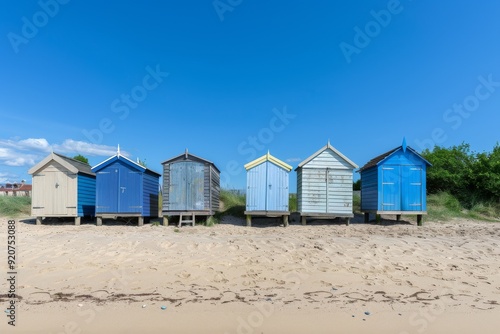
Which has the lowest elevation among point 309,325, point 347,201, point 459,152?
point 309,325

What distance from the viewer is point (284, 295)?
6.11m

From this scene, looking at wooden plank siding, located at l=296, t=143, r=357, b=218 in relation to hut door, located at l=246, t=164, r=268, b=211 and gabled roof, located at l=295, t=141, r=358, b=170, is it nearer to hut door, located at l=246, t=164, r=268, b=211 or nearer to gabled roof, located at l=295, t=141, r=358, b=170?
gabled roof, located at l=295, t=141, r=358, b=170

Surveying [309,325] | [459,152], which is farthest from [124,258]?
[459,152]

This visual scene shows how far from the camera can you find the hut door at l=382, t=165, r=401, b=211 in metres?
14.3

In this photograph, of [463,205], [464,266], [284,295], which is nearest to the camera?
[284,295]

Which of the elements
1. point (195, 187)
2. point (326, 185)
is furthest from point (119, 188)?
point (326, 185)

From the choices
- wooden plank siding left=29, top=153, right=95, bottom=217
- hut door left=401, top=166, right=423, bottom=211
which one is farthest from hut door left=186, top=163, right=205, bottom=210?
hut door left=401, top=166, right=423, bottom=211

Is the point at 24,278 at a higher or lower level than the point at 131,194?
lower

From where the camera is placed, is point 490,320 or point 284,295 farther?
point 284,295

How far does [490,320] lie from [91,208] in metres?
15.2

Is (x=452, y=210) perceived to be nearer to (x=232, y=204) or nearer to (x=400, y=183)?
(x=400, y=183)

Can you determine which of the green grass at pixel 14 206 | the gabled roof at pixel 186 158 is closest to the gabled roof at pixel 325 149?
the gabled roof at pixel 186 158

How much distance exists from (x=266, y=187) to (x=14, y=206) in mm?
13484

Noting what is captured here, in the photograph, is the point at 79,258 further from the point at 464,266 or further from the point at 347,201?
the point at 347,201
